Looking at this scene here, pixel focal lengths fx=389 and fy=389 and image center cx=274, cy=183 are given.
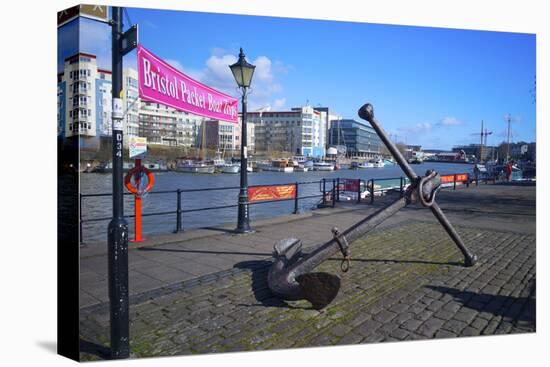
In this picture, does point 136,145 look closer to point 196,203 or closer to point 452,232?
point 452,232

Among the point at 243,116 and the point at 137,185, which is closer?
the point at 137,185

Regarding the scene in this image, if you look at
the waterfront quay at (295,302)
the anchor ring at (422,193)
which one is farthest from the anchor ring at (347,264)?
the anchor ring at (422,193)

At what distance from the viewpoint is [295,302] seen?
3893mm

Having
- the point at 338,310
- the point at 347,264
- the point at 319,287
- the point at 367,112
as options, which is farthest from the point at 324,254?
the point at 367,112

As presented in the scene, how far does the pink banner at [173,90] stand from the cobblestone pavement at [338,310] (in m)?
1.98

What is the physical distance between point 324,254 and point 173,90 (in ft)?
7.16

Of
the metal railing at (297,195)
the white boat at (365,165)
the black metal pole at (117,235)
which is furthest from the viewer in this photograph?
the white boat at (365,165)

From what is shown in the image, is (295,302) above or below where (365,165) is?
below

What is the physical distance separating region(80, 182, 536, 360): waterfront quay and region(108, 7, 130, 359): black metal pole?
25 centimetres

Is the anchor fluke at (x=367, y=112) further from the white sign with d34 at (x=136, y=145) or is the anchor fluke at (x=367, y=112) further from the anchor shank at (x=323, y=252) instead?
the white sign with d34 at (x=136, y=145)

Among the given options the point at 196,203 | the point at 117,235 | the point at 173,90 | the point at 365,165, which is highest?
the point at 173,90

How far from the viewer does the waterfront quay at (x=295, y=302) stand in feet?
10.7

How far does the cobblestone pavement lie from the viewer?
3.21 metres

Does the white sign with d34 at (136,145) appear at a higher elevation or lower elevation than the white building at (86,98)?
lower
